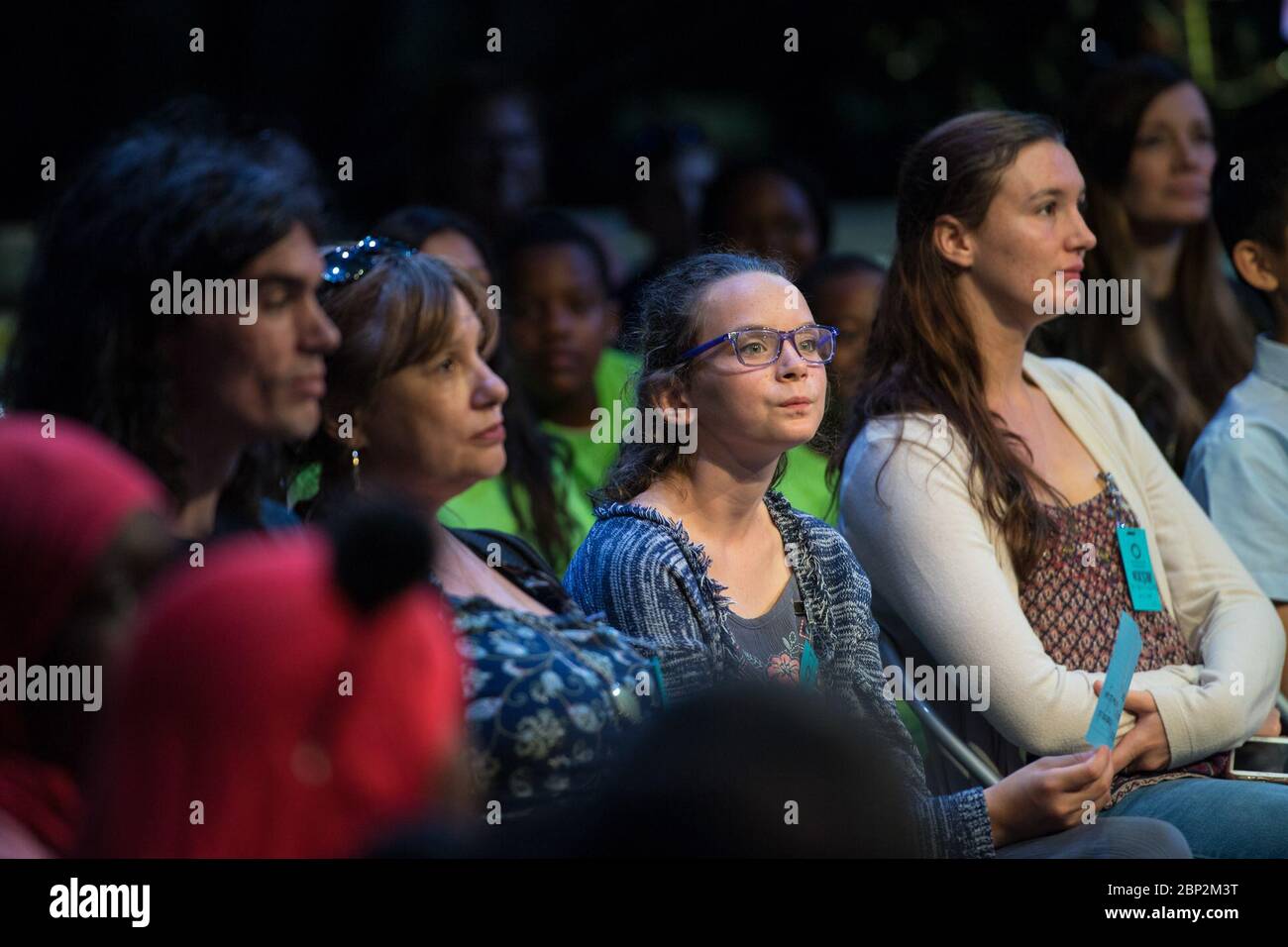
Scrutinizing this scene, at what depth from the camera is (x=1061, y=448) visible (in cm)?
305

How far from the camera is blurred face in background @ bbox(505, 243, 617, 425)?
3.98 metres

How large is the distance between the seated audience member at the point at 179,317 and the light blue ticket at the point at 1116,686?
4.42 feet

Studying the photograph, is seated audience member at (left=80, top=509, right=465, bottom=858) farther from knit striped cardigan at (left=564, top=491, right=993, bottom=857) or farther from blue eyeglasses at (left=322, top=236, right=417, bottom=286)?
blue eyeglasses at (left=322, top=236, right=417, bottom=286)

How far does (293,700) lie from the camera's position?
3.43ft

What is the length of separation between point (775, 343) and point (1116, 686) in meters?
0.80

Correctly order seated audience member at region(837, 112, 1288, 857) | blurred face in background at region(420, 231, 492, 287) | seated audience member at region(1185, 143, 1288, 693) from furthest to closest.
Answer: blurred face in background at region(420, 231, 492, 287) < seated audience member at region(1185, 143, 1288, 693) < seated audience member at region(837, 112, 1288, 857)

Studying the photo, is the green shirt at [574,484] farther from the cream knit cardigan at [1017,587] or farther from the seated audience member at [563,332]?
the cream knit cardigan at [1017,587]

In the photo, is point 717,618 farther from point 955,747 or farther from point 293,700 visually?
point 293,700

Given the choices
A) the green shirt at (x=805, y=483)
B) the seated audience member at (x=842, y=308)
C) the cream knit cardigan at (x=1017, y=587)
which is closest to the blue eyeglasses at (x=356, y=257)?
the cream knit cardigan at (x=1017, y=587)

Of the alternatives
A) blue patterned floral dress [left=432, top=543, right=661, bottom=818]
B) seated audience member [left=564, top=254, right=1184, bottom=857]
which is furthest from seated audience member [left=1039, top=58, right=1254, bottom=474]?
blue patterned floral dress [left=432, top=543, right=661, bottom=818]

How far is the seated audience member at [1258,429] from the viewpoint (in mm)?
3252

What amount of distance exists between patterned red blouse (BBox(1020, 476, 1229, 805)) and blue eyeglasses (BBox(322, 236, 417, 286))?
48.8 inches

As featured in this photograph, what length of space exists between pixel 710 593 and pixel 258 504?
2.36 ft
